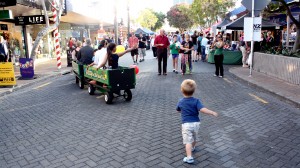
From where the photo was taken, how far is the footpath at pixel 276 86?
7544 millimetres

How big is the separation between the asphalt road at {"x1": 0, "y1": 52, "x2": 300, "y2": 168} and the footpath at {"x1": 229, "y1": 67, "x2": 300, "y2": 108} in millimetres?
224

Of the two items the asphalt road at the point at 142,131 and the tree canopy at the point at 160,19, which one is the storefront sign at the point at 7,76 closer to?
the asphalt road at the point at 142,131

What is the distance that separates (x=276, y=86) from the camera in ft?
29.8

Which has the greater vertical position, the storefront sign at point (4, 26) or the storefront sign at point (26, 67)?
the storefront sign at point (4, 26)

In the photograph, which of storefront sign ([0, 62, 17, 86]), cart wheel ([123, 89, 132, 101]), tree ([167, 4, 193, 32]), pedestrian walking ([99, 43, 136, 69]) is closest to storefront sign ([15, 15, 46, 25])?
storefront sign ([0, 62, 17, 86])

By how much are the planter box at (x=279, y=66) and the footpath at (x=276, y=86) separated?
0.21 meters

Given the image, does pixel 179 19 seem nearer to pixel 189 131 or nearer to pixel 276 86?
pixel 276 86

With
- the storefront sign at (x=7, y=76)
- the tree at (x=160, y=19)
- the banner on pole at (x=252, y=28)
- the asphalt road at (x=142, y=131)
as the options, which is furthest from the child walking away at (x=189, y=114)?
the tree at (x=160, y=19)

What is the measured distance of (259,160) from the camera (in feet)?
13.5

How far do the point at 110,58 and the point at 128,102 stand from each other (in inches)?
53.5

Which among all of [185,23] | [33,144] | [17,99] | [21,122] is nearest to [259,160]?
[33,144]

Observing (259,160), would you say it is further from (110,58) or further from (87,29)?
(87,29)

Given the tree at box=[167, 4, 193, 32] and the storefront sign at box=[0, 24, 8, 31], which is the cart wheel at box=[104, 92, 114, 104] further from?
the tree at box=[167, 4, 193, 32]

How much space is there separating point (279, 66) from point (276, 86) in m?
1.69
